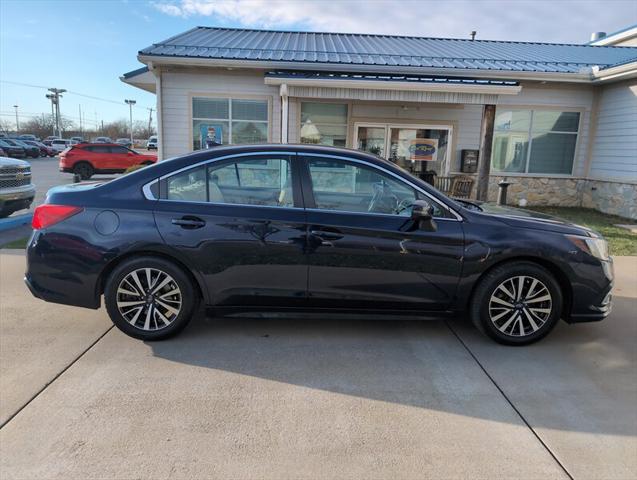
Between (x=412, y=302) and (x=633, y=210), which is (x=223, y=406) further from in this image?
(x=633, y=210)

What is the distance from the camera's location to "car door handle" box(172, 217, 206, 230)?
3797mm

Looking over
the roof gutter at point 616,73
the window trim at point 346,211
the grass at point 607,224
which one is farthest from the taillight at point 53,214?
the roof gutter at point 616,73

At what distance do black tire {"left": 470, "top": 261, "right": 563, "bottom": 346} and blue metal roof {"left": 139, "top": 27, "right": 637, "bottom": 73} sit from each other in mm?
8741

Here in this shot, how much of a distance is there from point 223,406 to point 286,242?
1.38m

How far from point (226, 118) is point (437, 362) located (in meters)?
9.78

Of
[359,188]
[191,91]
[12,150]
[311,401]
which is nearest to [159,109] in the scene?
[191,91]

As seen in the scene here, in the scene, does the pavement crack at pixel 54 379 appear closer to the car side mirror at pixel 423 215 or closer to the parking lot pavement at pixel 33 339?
the parking lot pavement at pixel 33 339

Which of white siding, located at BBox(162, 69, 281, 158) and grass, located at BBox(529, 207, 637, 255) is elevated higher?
white siding, located at BBox(162, 69, 281, 158)

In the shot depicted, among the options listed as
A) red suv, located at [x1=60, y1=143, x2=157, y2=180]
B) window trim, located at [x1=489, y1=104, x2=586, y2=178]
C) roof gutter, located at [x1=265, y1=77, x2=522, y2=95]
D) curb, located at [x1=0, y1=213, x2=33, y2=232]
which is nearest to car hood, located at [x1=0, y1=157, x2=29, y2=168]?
curb, located at [x1=0, y1=213, x2=33, y2=232]

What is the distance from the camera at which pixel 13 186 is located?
29.0 ft

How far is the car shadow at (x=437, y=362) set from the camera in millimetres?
3154

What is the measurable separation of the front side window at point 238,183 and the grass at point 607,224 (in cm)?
636

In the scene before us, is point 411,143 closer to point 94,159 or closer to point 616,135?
point 616,135

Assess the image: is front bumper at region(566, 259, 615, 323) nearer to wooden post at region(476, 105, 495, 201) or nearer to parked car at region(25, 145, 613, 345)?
parked car at region(25, 145, 613, 345)
